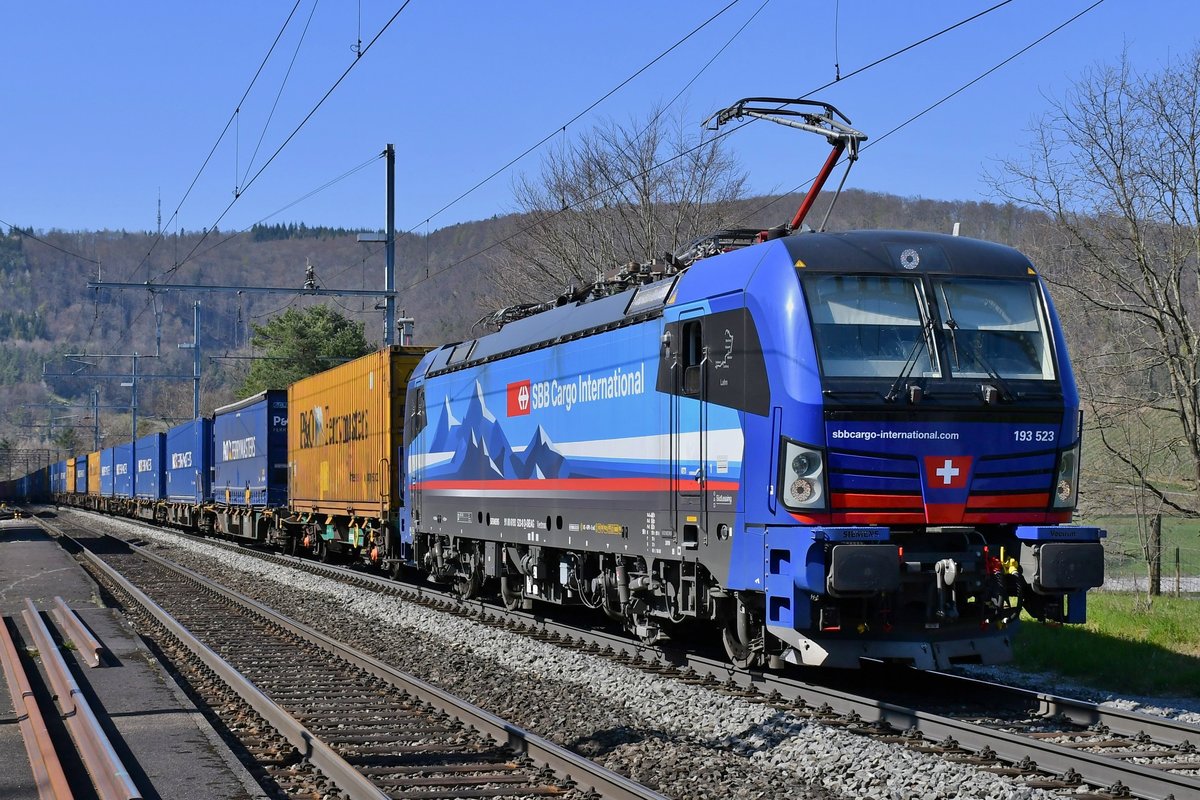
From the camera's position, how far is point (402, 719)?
10.1 metres

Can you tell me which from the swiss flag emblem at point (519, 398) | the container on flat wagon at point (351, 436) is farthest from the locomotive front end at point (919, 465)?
the container on flat wagon at point (351, 436)

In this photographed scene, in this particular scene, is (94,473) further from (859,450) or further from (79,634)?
(859,450)

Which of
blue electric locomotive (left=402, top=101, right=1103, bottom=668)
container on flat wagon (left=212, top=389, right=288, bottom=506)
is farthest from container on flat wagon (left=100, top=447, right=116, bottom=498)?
blue electric locomotive (left=402, top=101, right=1103, bottom=668)

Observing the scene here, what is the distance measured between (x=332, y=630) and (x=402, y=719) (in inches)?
257

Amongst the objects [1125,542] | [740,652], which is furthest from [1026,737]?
[1125,542]

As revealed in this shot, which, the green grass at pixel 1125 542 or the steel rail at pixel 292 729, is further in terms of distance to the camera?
the green grass at pixel 1125 542

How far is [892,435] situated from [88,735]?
616 cm

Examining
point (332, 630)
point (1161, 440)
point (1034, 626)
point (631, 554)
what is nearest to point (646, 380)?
point (631, 554)

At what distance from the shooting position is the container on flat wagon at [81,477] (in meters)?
80.8

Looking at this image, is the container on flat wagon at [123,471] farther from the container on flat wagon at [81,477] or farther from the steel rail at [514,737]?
the steel rail at [514,737]

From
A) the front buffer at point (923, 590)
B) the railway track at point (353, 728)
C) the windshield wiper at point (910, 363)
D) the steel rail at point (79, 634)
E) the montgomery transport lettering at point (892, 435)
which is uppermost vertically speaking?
the windshield wiper at point (910, 363)

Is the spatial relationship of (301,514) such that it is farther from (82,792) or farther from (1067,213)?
(82,792)

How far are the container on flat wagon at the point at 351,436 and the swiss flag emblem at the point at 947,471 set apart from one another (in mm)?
13222

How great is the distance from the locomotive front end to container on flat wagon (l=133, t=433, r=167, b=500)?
4343cm
